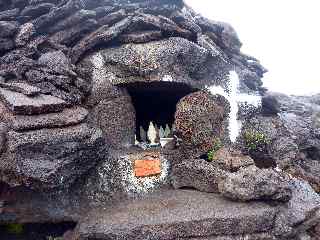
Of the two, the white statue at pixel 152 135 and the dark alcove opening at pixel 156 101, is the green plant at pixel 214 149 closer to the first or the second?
the dark alcove opening at pixel 156 101

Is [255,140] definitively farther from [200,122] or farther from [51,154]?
[51,154]

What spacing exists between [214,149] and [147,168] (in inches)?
80.5

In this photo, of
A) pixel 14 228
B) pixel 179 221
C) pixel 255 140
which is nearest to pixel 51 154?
pixel 14 228

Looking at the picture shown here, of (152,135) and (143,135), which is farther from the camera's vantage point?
(143,135)

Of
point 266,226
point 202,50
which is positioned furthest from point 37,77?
point 266,226

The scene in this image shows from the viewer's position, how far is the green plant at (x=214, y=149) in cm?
1117

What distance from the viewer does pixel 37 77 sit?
10594mm

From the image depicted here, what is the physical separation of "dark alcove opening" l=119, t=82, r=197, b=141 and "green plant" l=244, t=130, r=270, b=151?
215 centimetres

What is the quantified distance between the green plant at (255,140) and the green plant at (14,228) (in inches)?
264

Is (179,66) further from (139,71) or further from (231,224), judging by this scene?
(231,224)

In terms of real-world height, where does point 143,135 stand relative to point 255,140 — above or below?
below

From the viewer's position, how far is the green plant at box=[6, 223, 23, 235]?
1000 centimetres

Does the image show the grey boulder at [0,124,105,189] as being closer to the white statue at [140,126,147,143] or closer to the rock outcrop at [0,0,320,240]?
the rock outcrop at [0,0,320,240]

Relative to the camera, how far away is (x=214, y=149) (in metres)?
11.4
